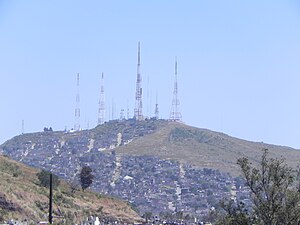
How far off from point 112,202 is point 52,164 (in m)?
86.5

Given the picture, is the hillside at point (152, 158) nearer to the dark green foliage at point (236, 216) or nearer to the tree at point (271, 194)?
the dark green foliage at point (236, 216)

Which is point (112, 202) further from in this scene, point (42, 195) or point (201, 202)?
point (201, 202)

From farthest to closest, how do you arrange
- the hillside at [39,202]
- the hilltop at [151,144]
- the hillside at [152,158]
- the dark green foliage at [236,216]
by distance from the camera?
the hilltop at [151,144]
the hillside at [152,158]
the hillside at [39,202]
the dark green foliage at [236,216]

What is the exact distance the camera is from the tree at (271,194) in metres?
33.0

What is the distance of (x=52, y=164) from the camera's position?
16475cm

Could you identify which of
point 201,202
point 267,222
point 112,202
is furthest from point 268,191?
point 201,202

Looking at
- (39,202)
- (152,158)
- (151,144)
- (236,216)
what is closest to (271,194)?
(236,216)

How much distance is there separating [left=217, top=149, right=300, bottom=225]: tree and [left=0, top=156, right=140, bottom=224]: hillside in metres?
22.1

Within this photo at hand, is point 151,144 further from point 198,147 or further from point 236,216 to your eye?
point 236,216

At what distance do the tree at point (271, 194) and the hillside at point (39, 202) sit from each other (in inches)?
870

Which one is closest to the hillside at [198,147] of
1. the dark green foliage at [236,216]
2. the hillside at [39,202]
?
the hillside at [39,202]

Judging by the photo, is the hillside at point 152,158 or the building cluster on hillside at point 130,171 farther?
the hillside at point 152,158

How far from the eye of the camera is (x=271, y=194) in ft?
Result: 110

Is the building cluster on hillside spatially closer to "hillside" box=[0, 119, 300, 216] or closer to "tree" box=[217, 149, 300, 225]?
"hillside" box=[0, 119, 300, 216]
